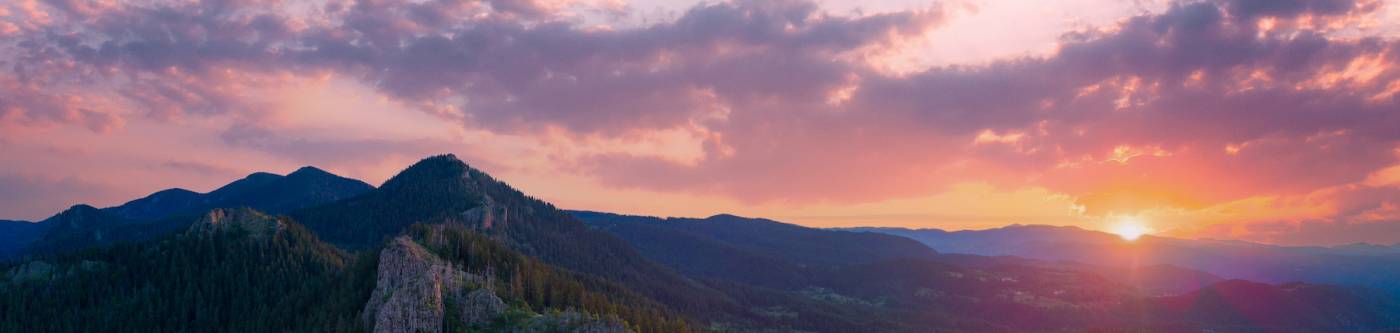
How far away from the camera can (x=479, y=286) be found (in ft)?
539

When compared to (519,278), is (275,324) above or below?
below

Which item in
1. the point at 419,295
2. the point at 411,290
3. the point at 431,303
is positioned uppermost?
the point at 411,290

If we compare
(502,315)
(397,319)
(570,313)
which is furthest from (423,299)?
(570,313)

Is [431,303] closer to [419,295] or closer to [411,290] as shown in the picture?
[419,295]

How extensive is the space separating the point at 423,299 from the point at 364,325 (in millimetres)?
24307

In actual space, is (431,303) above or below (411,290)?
below

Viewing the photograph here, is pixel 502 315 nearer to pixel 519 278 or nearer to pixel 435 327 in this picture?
pixel 435 327

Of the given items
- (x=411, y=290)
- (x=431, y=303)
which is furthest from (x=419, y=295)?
(x=431, y=303)

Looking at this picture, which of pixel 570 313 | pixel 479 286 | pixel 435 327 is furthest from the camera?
pixel 479 286

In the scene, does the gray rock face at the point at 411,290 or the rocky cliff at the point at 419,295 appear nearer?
the gray rock face at the point at 411,290

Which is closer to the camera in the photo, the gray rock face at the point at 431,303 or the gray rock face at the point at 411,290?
the gray rock face at the point at 411,290

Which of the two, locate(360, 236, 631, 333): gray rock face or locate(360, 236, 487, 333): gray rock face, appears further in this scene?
locate(360, 236, 631, 333): gray rock face

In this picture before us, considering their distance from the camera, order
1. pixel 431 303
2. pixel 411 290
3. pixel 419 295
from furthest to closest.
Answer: pixel 411 290
pixel 419 295
pixel 431 303

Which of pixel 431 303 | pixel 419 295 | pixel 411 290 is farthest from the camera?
pixel 411 290
